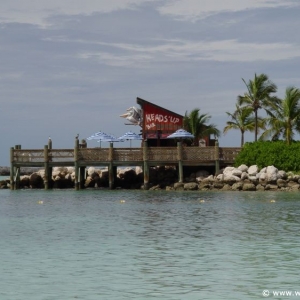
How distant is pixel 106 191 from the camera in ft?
185

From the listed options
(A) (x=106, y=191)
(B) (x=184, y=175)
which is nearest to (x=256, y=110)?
(B) (x=184, y=175)

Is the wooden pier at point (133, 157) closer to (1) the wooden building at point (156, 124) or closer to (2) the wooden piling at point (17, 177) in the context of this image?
(2) the wooden piling at point (17, 177)

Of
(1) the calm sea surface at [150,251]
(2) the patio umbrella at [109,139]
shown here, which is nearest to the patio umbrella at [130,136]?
(2) the patio umbrella at [109,139]

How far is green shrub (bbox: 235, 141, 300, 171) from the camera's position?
175ft

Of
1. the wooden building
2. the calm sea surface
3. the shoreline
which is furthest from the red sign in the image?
the calm sea surface

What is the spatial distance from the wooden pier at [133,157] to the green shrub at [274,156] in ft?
4.61

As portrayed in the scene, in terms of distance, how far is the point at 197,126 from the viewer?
206 feet

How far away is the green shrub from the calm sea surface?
475 inches

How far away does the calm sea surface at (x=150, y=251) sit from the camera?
56.5 ft

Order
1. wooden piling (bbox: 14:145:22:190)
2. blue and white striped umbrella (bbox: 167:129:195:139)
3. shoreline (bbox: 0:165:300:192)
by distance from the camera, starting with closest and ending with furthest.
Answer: shoreline (bbox: 0:165:300:192), blue and white striped umbrella (bbox: 167:129:195:139), wooden piling (bbox: 14:145:22:190)

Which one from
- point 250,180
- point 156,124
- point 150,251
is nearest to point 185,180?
point 250,180

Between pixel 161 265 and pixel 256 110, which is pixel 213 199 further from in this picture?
pixel 161 265

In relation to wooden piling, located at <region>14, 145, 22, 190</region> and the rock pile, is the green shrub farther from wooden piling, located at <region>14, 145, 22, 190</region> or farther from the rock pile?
wooden piling, located at <region>14, 145, 22, 190</region>

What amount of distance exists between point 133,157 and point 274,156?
9845 mm
